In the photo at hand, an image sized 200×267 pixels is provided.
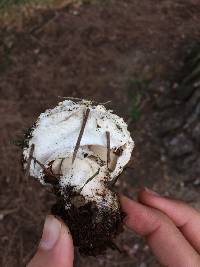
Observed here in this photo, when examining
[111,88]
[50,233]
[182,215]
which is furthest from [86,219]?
[111,88]

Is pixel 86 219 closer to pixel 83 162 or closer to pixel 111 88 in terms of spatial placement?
pixel 83 162

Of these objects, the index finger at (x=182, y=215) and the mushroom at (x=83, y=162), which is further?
the index finger at (x=182, y=215)

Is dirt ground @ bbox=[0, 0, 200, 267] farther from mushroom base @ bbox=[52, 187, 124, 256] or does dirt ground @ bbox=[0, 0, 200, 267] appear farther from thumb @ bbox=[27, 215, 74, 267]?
thumb @ bbox=[27, 215, 74, 267]

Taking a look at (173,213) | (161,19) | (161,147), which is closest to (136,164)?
(161,147)

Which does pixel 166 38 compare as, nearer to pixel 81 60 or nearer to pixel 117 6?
pixel 117 6

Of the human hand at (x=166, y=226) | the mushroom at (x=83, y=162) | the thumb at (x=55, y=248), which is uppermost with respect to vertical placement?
the mushroom at (x=83, y=162)

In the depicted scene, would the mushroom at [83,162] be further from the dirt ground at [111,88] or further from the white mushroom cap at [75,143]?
the dirt ground at [111,88]

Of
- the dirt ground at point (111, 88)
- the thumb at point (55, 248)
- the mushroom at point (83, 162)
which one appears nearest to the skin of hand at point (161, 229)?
the thumb at point (55, 248)
